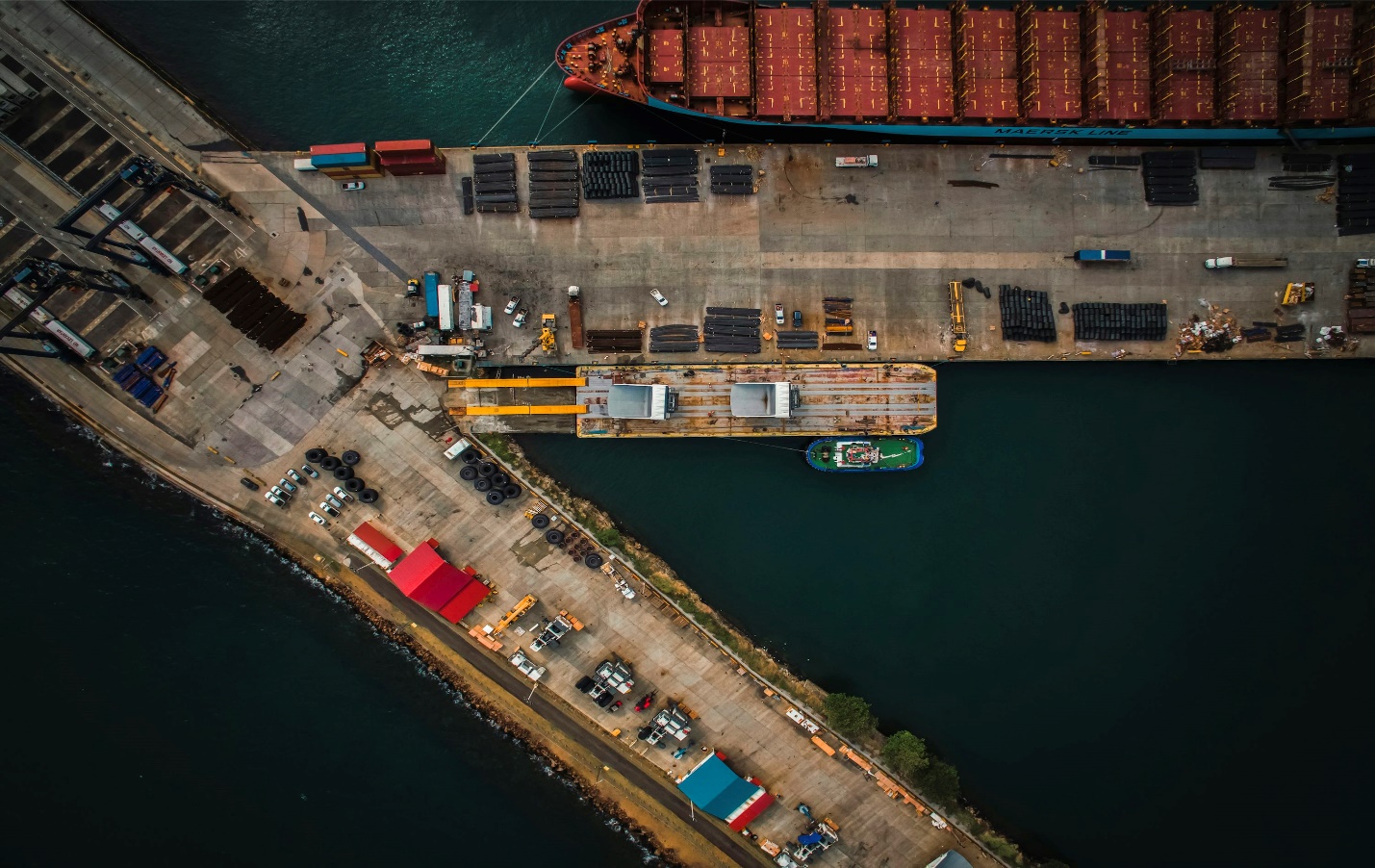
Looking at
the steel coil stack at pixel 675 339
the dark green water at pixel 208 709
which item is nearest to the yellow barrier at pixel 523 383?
the steel coil stack at pixel 675 339

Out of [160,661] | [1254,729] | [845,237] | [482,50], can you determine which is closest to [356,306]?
[482,50]

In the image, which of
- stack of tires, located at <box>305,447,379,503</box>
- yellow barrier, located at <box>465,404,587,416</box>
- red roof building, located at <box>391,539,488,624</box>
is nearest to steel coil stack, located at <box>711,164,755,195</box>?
yellow barrier, located at <box>465,404,587,416</box>

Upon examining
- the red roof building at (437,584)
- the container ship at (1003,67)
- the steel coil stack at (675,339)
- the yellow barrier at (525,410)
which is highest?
the container ship at (1003,67)

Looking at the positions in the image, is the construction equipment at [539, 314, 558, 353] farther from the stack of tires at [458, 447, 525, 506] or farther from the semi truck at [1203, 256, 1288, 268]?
the semi truck at [1203, 256, 1288, 268]

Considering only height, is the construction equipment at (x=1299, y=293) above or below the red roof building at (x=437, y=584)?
above

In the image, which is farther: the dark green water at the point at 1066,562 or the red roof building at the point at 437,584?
the dark green water at the point at 1066,562

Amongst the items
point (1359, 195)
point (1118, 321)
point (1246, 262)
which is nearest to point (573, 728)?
point (1118, 321)

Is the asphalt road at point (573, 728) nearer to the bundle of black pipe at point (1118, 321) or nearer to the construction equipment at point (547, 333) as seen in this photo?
the construction equipment at point (547, 333)

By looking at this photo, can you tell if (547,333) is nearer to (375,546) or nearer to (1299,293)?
(375,546)
